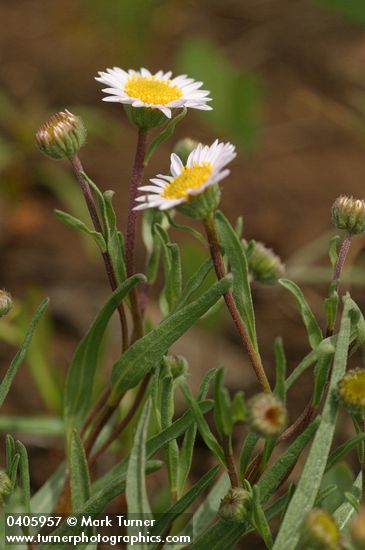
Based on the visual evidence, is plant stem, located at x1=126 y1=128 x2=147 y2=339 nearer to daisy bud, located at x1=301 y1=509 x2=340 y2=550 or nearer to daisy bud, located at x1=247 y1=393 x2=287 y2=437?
daisy bud, located at x1=247 y1=393 x2=287 y2=437

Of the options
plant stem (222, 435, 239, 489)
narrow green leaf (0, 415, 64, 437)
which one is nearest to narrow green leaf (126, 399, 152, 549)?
plant stem (222, 435, 239, 489)

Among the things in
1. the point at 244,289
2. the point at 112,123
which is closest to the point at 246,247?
the point at 244,289

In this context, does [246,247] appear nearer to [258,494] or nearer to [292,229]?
[258,494]

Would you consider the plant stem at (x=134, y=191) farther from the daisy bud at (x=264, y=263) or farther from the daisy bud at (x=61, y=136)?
the daisy bud at (x=264, y=263)

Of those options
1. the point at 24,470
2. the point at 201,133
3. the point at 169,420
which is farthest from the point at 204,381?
the point at 201,133

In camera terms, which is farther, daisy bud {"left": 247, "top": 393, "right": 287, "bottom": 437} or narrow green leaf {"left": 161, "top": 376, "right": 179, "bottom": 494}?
narrow green leaf {"left": 161, "top": 376, "right": 179, "bottom": 494}

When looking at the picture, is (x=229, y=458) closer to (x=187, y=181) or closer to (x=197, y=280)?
(x=197, y=280)

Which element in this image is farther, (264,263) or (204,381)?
(264,263)
